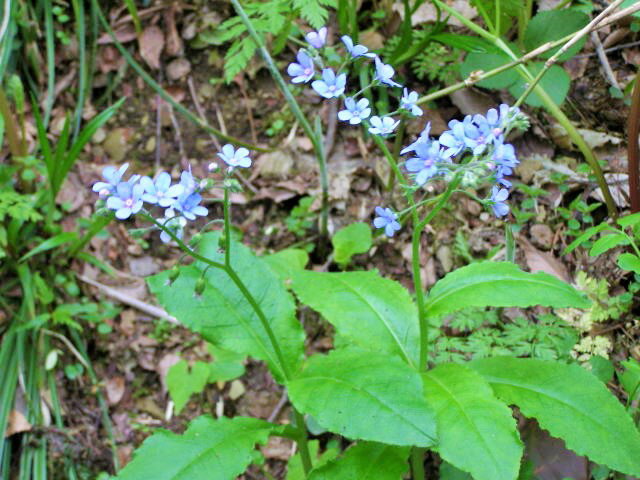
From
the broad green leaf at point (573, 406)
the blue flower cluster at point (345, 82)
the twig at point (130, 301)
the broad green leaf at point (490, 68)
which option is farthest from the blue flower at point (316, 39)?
the twig at point (130, 301)

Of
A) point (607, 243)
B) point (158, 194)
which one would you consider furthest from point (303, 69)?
point (607, 243)

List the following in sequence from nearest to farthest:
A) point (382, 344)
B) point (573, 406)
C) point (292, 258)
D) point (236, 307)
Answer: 1. point (573, 406)
2. point (382, 344)
3. point (236, 307)
4. point (292, 258)

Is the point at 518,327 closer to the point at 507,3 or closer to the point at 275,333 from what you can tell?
the point at 275,333

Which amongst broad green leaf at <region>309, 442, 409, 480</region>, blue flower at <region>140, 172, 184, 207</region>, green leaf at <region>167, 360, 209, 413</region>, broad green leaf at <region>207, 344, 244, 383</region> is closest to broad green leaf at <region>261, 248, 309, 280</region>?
broad green leaf at <region>207, 344, 244, 383</region>

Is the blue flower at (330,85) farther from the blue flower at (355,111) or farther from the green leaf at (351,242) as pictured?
the green leaf at (351,242)

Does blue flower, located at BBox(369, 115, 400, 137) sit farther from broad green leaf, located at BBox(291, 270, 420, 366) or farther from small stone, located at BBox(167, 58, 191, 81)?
small stone, located at BBox(167, 58, 191, 81)

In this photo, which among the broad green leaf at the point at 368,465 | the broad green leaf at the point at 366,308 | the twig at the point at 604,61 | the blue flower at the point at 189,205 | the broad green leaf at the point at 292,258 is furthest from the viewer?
the twig at the point at 604,61

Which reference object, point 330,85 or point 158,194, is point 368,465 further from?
point 330,85
